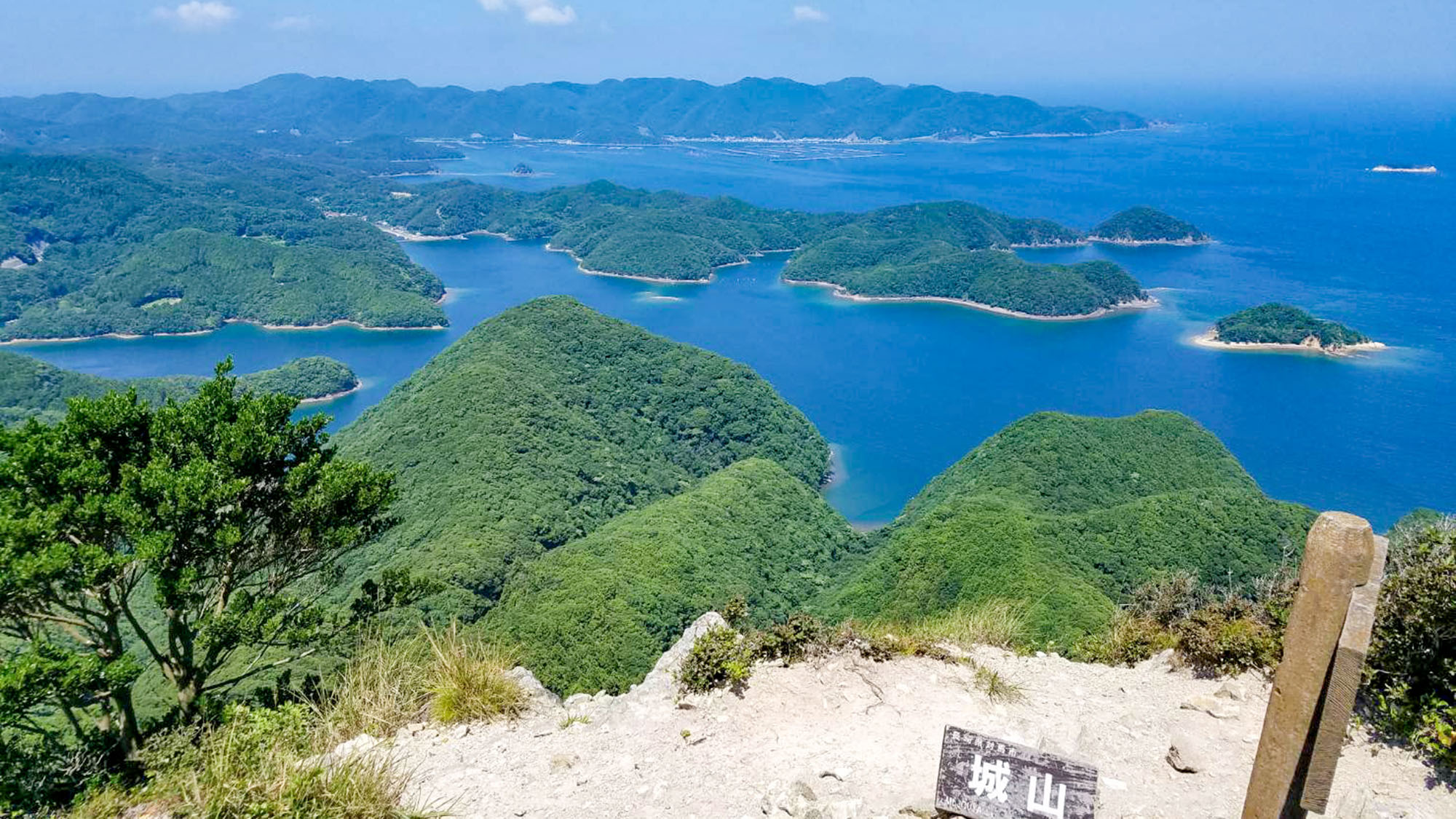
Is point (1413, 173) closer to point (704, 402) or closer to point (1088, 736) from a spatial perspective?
point (704, 402)

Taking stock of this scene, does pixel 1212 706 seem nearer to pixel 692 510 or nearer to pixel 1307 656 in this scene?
pixel 1307 656

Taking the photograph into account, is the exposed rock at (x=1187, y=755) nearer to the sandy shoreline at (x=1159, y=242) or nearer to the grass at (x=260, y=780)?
the grass at (x=260, y=780)

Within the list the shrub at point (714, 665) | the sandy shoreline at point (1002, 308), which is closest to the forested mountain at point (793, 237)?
the sandy shoreline at point (1002, 308)

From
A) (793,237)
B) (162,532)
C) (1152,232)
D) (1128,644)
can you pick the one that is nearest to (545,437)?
(162,532)

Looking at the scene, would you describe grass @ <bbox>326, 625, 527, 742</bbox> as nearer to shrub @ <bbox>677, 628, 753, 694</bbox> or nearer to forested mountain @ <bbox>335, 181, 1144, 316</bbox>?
shrub @ <bbox>677, 628, 753, 694</bbox>

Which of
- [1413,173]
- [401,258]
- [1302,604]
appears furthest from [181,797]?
[1413,173]
